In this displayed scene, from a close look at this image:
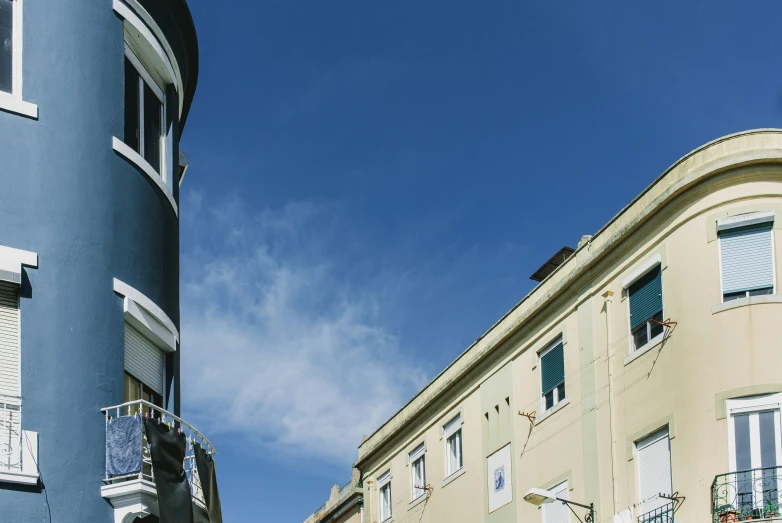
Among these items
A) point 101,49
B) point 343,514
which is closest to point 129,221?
point 101,49

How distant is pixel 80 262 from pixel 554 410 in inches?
690

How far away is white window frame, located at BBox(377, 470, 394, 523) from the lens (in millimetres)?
39000

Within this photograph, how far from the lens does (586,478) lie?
27219 mm

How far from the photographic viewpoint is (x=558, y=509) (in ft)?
93.0

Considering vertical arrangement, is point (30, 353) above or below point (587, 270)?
below

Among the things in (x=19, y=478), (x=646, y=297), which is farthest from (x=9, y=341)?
(x=646, y=297)

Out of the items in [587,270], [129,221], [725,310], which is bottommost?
[129,221]

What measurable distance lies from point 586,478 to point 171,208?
47.0 ft

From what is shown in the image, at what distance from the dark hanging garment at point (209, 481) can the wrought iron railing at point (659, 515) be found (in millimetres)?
11412

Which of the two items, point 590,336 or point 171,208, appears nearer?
point 171,208

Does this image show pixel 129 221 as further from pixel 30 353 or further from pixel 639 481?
pixel 639 481

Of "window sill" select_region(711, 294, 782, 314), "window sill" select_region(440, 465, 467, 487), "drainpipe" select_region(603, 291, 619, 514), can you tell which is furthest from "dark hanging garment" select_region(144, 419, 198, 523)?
"window sill" select_region(440, 465, 467, 487)

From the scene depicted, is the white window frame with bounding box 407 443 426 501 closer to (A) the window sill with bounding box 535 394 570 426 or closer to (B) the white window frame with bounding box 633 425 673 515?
(A) the window sill with bounding box 535 394 570 426

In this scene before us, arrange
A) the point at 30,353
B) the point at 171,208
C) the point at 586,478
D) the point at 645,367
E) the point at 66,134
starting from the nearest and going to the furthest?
the point at 30,353 < the point at 66,134 < the point at 171,208 < the point at 645,367 < the point at 586,478
